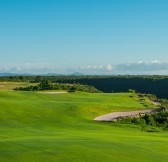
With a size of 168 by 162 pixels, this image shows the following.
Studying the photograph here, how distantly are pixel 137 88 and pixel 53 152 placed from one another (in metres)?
147

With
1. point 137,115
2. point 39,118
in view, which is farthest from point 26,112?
point 137,115

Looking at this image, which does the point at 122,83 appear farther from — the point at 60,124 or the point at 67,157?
the point at 67,157

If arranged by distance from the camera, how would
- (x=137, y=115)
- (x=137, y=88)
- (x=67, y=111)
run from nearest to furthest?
(x=67, y=111) → (x=137, y=115) → (x=137, y=88)

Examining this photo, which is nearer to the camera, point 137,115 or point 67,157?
point 67,157

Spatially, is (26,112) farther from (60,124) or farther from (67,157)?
(67,157)

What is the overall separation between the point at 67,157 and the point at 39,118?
24624 millimetres

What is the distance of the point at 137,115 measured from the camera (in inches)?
Result: 2098

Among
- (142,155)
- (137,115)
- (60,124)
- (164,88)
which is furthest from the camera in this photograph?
(164,88)

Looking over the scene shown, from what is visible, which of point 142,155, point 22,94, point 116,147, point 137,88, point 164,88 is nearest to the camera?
point 142,155

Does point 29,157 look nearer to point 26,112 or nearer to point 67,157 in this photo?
point 67,157

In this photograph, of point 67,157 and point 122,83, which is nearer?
point 67,157

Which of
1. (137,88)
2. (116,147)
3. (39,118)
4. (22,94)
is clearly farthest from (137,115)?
(137,88)

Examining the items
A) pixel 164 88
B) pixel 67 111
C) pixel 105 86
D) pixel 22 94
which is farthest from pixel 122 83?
pixel 67 111

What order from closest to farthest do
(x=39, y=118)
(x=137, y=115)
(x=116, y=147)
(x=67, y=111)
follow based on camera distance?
1. (x=116, y=147)
2. (x=39, y=118)
3. (x=67, y=111)
4. (x=137, y=115)
